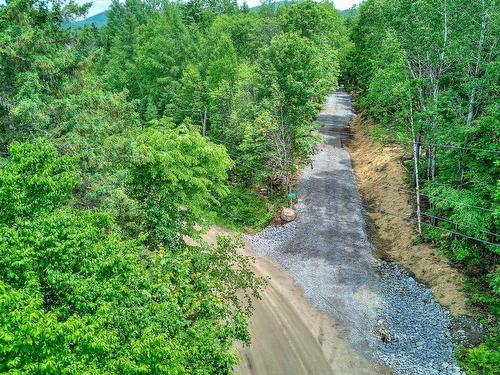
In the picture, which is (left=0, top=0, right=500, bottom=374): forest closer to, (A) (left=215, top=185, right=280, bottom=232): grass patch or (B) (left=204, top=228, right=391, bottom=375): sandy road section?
(A) (left=215, top=185, right=280, bottom=232): grass patch

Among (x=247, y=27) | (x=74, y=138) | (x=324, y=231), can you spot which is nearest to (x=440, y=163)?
(x=324, y=231)

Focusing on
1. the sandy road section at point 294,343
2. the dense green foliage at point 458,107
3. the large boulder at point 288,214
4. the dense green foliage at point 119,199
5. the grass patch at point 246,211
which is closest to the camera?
the dense green foliage at point 119,199

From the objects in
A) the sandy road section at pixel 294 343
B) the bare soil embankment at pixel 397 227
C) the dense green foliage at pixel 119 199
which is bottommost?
the sandy road section at pixel 294 343

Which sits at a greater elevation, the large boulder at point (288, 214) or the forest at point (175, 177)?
the forest at point (175, 177)

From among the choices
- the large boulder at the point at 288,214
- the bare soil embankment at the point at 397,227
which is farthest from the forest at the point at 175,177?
the large boulder at the point at 288,214

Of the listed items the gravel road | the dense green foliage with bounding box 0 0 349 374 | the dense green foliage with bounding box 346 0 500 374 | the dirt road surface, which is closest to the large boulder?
the gravel road

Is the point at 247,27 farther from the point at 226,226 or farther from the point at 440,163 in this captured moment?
the point at 440,163

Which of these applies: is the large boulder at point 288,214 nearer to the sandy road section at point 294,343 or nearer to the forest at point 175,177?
the forest at point 175,177

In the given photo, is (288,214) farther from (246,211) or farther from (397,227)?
(397,227)
